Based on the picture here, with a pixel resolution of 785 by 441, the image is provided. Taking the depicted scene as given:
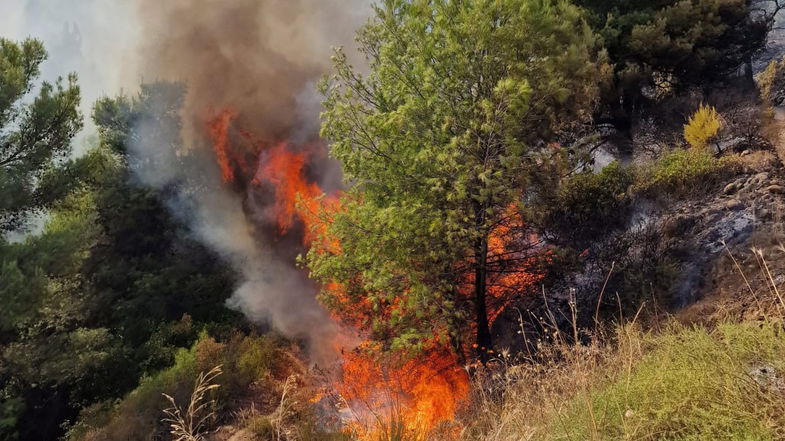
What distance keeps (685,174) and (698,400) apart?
8331 millimetres

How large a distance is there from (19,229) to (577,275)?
48.9 feet

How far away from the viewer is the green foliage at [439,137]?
6863mm

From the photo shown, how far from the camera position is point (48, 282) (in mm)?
11117

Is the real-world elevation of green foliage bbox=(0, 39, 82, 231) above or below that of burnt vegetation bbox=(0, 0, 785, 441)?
above

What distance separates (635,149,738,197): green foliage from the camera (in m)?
9.09

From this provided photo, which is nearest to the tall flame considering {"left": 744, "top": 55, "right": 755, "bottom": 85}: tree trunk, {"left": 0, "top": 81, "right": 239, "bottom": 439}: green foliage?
→ {"left": 0, "top": 81, "right": 239, "bottom": 439}: green foliage

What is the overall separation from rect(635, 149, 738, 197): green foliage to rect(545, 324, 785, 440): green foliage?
7.01 meters

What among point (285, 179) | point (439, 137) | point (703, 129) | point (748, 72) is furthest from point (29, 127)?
A: point (748, 72)

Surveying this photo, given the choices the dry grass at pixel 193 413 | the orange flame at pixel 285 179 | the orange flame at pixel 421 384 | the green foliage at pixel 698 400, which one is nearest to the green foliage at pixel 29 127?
the orange flame at pixel 285 179

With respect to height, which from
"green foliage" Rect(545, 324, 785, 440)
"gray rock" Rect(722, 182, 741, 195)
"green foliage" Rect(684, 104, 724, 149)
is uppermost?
"green foliage" Rect(684, 104, 724, 149)

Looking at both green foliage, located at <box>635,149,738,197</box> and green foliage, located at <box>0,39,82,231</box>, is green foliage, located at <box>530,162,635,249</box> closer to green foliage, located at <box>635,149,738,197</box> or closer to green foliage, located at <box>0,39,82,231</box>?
green foliage, located at <box>635,149,738,197</box>

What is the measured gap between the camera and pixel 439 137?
7.27m

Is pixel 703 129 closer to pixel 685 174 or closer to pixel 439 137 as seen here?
pixel 685 174

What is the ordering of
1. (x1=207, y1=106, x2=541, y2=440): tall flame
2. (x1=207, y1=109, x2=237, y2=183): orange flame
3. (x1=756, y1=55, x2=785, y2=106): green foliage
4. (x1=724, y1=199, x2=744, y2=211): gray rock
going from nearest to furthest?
(x1=207, y1=106, x2=541, y2=440): tall flame < (x1=724, y1=199, x2=744, y2=211): gray rock < (x1=756, y1=55, x2=785, y2=106): green foliage < (x1=207, y1=109, x2=237, y2=183): orange flame
